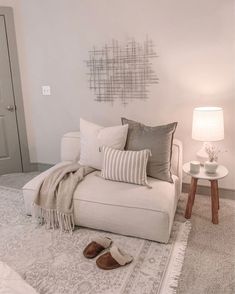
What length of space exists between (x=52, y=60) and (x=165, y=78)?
1.43 meters

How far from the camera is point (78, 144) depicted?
315cm

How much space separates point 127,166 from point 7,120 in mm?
2102

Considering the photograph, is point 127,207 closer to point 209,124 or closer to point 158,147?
point 158,147

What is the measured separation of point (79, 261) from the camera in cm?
212

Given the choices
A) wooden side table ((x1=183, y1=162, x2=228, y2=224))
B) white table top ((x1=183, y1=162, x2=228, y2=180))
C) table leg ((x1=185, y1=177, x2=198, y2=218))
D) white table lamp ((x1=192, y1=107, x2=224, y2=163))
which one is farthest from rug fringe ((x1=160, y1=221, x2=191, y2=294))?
white table lamp ((x1=192, y1=107, x2=224, y2=163))

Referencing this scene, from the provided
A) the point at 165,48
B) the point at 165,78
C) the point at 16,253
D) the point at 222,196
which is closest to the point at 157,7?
the point at 165,48

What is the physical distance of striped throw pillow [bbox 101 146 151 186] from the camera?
245cm

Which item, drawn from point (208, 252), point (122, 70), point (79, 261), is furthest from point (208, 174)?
point (122, 70)

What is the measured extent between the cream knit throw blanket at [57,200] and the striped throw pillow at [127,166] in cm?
33

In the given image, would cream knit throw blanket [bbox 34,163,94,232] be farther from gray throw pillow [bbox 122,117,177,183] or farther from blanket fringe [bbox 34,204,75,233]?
gray throw pillow [bbox 122,117,177,183]

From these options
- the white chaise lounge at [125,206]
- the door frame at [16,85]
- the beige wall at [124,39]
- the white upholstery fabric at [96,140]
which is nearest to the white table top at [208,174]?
the white chaise lounge at [125,206]

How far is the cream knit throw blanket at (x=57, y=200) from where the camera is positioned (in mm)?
2475

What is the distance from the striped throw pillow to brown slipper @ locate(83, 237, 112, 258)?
54 centimetres

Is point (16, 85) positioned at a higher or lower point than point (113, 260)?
higher
